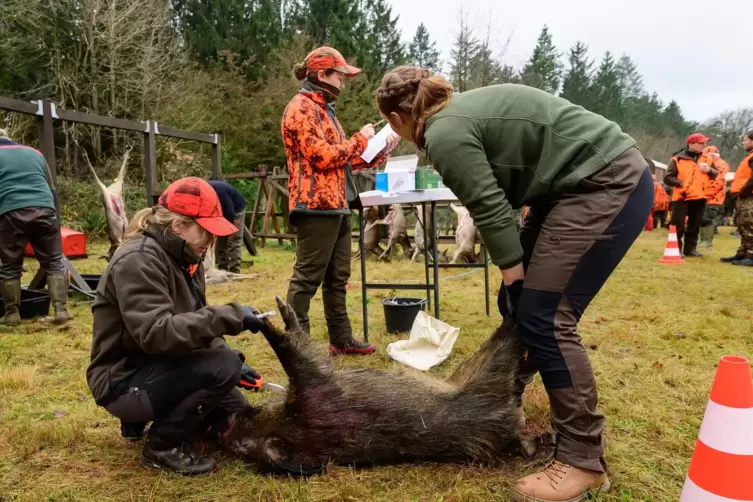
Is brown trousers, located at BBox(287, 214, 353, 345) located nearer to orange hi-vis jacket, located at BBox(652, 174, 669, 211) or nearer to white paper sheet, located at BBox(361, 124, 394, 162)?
white paper sheet, located at BBox(361, 124, 394, 162)

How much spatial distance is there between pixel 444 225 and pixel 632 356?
39.6 ft

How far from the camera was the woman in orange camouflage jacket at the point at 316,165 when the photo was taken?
3.63 m

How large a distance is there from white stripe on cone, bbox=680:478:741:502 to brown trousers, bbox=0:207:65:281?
17.6ft

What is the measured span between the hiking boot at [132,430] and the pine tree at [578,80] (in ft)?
142

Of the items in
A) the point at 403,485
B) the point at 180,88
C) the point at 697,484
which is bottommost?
the point at 403,485

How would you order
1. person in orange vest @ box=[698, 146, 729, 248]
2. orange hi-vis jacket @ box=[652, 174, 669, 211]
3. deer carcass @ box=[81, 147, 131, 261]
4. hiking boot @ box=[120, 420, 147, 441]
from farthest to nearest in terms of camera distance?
orange hi-vis jacket @ box=[652, 174, 669, 211] < person in orange vest @ box=[698, 146, 729, 248] < deer carcass @ box=[81, 147, 131, 261] < hiking boot @ box=[120, 420, 147, 441]

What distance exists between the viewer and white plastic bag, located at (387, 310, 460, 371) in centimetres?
371

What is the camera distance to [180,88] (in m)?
19.5

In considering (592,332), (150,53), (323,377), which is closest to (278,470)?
(323,377)

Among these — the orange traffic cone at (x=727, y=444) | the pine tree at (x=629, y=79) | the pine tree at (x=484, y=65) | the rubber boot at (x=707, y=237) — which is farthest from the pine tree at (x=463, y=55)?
the pine tree at (x=629, y=79)

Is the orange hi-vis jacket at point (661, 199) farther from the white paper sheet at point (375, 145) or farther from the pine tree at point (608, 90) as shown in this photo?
the pine tree at point (608, 90)

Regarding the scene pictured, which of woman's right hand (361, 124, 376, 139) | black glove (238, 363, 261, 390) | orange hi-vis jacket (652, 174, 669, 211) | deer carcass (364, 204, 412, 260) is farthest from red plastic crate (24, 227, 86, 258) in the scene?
orange hi-vis jacket (652, 174, 669, 211)

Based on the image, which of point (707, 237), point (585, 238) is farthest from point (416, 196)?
point (707, 237)

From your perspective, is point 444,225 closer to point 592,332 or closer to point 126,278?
point 592,332
